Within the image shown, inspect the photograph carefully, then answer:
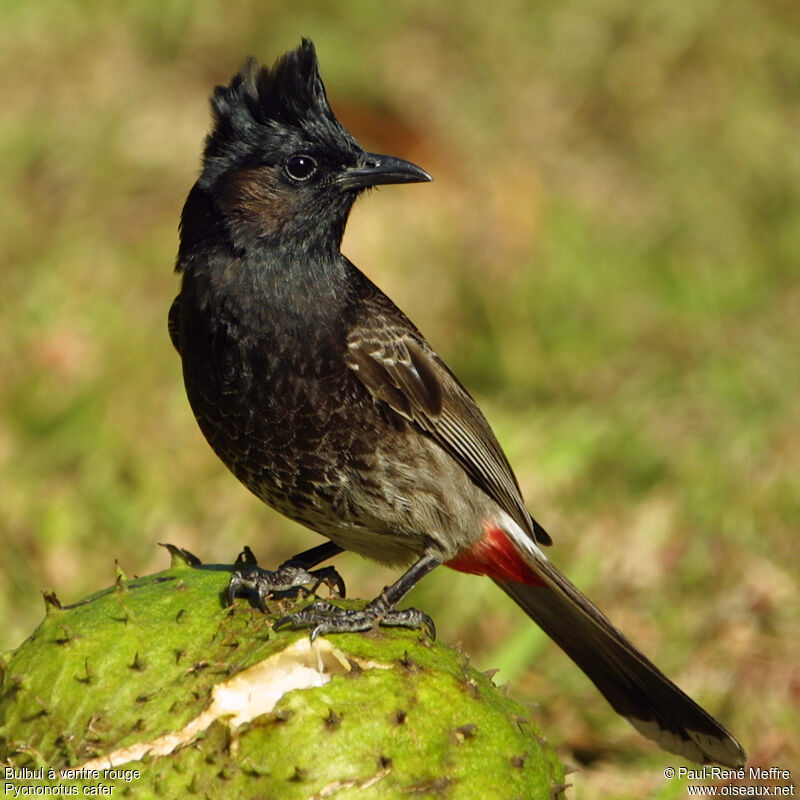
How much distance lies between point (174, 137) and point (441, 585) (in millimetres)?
4171

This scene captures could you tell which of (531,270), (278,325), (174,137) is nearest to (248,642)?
(278,325)

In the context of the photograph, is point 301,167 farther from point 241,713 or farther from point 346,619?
point 241,713

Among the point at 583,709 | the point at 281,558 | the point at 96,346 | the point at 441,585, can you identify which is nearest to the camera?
the point at 583,709

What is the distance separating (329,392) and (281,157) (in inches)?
30.4

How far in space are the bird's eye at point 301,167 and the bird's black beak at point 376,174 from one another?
9 cm

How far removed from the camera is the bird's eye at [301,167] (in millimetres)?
4156

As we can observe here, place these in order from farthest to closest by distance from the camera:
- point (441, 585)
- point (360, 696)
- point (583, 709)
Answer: point (441, 585)
point (583, 709)
point (360, 696)

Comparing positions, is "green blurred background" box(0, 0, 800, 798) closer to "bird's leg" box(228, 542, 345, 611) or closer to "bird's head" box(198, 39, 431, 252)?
"bird's leg" box(228, 542, 345, 611)

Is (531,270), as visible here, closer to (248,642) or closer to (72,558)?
(72,558)

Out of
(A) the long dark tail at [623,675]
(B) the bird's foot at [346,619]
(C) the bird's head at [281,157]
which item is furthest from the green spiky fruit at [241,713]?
(C) the bird's head at [281,157]

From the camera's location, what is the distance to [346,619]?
10.4 ft

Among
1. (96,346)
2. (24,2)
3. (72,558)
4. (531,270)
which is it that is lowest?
(72,558)

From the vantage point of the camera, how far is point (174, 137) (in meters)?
8.32

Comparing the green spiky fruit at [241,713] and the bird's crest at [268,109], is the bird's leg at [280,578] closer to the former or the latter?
the green spiky fruit at [241,713]
